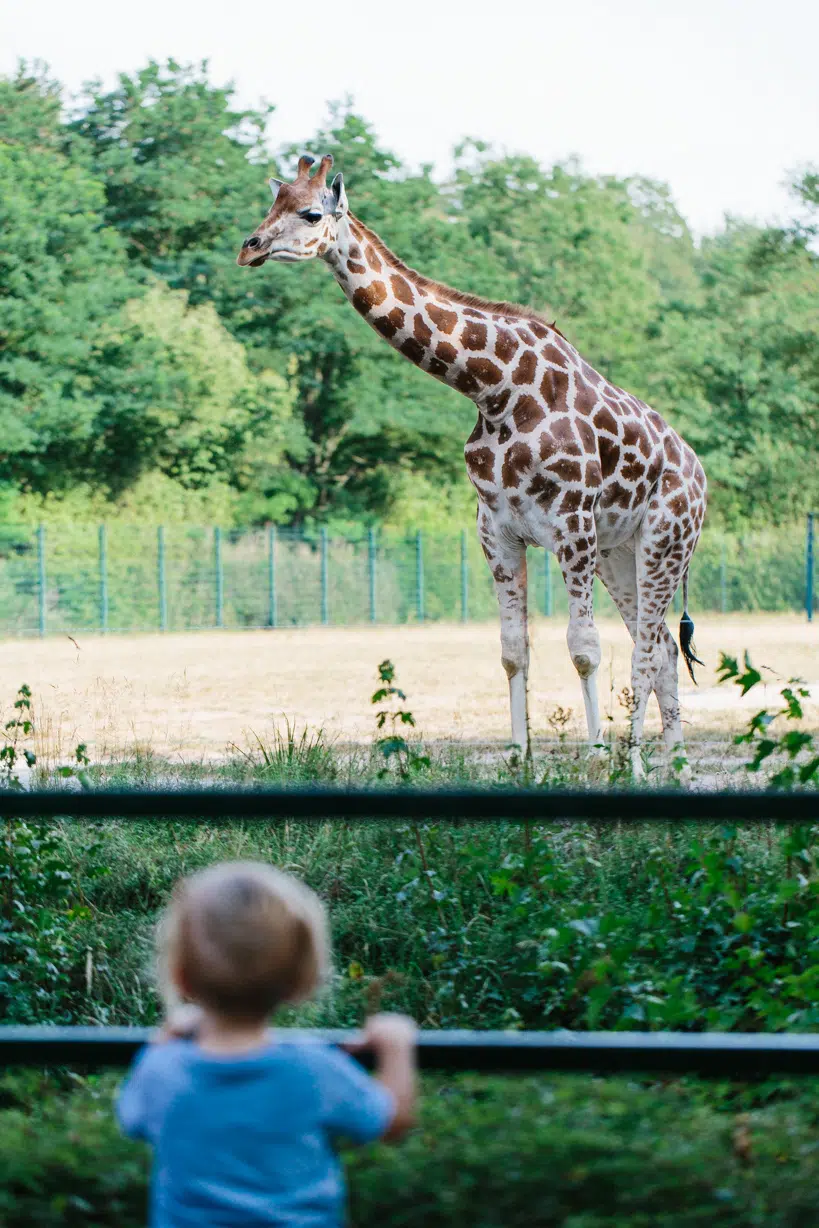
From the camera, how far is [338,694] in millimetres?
15422

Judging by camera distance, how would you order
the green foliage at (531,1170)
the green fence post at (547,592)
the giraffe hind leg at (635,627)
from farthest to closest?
1. the green fence post at (547,592)
2. the giraffe hind leg at (635,627)
3. the green foliage at (531,1170)

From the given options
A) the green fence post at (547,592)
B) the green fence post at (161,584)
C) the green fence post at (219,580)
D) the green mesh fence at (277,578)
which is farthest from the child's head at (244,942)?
the green fence post at (547,592)

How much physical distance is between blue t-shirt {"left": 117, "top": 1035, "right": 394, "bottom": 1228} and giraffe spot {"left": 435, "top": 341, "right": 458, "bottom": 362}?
244 inches

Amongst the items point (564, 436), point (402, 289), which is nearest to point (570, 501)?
point (564, 436)

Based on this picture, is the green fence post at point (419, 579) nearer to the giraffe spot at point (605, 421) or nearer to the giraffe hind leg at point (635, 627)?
the giraffe hind leg at point (635, 627)

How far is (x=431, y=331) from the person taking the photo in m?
8.01

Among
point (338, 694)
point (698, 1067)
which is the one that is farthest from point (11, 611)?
point (698, 1067)

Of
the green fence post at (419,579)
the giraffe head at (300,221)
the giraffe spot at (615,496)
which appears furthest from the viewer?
the green fence post at (419,579)

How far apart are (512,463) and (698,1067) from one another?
229 inches

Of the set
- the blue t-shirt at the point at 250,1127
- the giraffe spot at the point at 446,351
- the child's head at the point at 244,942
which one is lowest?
the blue t-shirt at the point at 250,1127

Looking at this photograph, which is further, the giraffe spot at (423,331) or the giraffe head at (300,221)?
the giraffe spot at (423,331)

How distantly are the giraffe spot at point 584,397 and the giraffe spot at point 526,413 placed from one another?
0.23 meters

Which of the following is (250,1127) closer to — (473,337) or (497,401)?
(497,401)

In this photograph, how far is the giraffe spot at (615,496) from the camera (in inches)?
325
